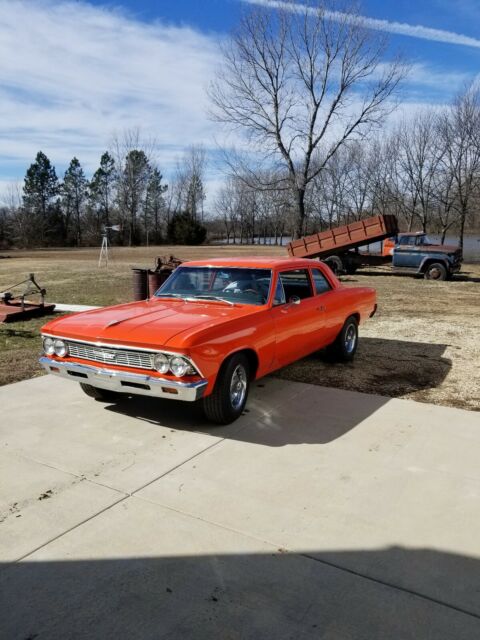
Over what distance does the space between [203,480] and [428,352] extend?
5.24 m

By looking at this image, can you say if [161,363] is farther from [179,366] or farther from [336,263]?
[336,263]

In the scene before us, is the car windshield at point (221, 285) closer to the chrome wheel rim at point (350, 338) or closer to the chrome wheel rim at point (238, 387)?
the chrome wheel rim at point (238, 387)

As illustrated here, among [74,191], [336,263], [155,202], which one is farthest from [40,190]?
[336,263]

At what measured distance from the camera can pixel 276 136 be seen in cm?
3094

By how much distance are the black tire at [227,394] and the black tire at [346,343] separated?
Answer: 7.89 ft

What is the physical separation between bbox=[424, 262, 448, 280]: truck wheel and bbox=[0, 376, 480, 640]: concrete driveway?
15.9 meters

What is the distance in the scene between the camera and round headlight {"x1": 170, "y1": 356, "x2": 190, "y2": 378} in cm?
407

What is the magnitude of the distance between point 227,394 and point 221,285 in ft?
5.04

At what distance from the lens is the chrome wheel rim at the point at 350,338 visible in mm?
6977

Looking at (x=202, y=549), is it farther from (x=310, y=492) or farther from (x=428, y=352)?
(x=428, y=352)

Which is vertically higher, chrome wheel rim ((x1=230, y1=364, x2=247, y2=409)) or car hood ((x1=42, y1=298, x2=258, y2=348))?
car hood ((x1=42, y1=298, x2=258, y2=348))

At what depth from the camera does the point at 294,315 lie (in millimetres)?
5484

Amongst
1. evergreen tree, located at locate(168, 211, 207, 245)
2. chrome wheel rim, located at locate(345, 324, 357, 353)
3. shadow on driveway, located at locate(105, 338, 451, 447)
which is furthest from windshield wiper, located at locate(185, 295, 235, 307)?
evergreen tree, located at locate(168, 211, 207, 245)

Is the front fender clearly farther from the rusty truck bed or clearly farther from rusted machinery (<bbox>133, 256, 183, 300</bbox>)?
rusted machinery (<bbox>133, 256, 183, 300</bbox>)
